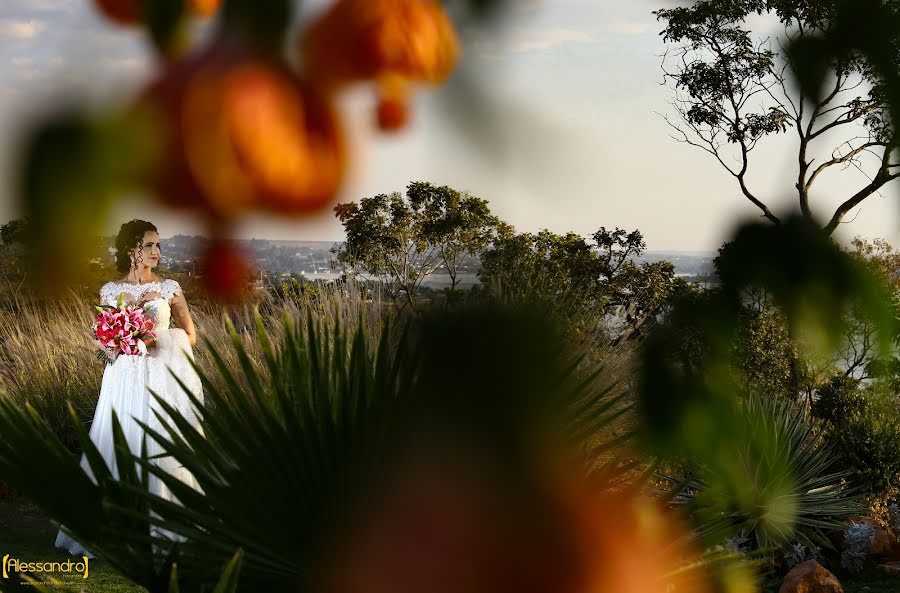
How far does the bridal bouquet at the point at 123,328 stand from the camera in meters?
3.38

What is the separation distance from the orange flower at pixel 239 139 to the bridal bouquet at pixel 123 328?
333cm

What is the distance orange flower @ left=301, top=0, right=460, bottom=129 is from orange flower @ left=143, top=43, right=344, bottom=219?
1 centimetres

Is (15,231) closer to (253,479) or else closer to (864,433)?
(253,479)

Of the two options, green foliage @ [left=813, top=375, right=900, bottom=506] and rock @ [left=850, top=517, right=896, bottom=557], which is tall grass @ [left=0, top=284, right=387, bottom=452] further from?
rock @ [left=850, top=517, right=896, bottom=557]

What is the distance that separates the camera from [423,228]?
94 cm

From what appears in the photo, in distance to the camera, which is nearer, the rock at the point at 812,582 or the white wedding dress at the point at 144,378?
the rock at the point at 812,582

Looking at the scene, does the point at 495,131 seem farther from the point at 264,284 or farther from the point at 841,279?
the point at 841,279

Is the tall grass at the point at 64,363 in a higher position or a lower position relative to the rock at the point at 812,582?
higher

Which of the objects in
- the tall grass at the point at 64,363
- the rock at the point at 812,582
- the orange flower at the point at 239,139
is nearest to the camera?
the orange flower at the point at 239,139

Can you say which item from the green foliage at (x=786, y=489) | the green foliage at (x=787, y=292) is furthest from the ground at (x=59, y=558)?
the green foliage at (x=787, y=292)

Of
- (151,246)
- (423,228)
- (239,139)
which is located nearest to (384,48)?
(239,139)

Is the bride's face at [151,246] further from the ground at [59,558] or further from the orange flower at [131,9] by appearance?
the ground at [59,558]

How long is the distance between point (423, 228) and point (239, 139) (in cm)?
76

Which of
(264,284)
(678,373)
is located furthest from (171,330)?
(264,284)
